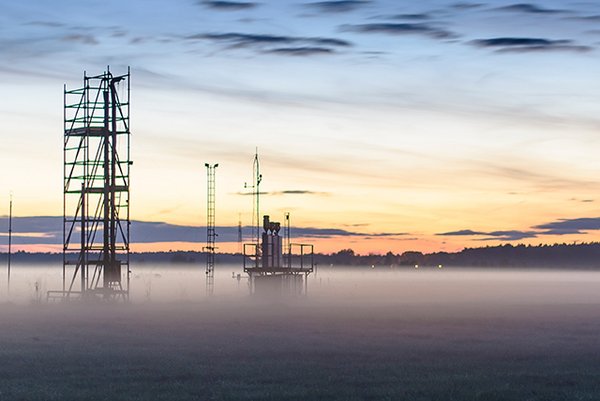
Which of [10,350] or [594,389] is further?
[10,350]

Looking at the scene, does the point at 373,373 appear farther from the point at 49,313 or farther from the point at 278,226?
the point at 278,226

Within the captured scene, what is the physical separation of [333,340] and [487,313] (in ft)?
95.1

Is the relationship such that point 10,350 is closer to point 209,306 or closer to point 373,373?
point 373,373

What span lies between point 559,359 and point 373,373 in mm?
8660

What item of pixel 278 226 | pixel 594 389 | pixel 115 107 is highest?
pixel 115 107

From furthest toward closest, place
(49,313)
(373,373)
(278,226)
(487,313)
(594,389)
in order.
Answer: (278,226) < (487,313) < (49,313) < (373,373) < (594,389)

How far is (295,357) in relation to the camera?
37.2 m

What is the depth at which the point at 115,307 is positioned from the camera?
238ft

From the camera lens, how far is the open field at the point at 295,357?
28391 millimetres

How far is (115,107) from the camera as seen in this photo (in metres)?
75.7

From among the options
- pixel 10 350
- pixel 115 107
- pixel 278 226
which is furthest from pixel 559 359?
pixel 278 226

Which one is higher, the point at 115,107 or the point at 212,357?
the point at 115,107

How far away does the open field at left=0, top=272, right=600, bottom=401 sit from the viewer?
93.1 feet

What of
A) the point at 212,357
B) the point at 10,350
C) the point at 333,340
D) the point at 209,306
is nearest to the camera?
the point at 212,357
